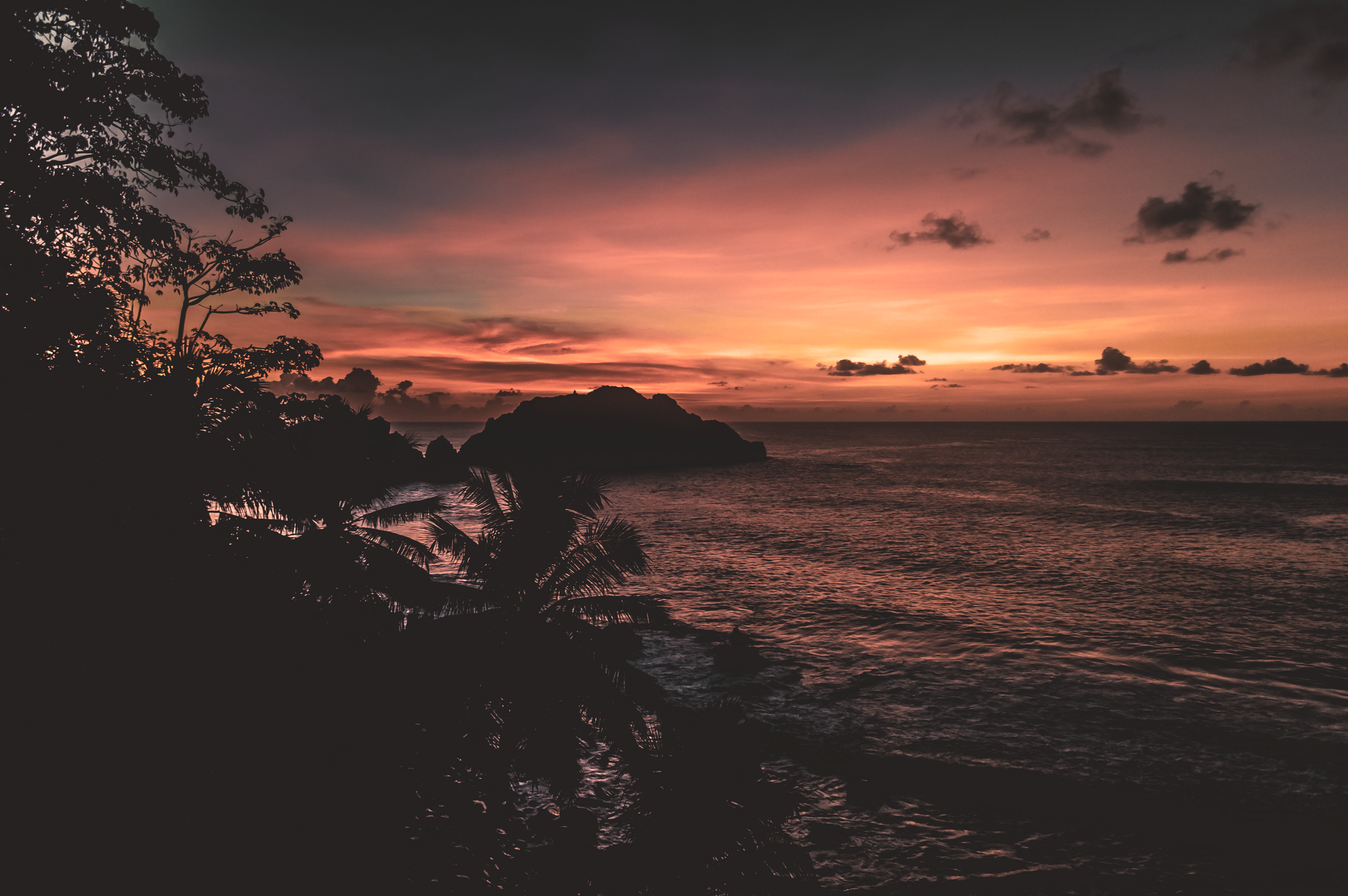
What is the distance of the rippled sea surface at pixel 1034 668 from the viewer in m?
14.3

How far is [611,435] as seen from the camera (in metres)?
134

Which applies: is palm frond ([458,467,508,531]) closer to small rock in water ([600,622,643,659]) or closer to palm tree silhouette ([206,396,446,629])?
palm tree silhouette ([206,396,446,629])

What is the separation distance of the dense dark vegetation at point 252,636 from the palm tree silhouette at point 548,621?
2.9 inches

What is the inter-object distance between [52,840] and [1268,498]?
Result: 102623 millimetres

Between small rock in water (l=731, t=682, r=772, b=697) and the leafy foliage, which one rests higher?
the leafy foliage

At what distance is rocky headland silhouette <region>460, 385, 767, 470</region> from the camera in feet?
430

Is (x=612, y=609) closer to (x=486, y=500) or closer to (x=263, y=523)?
(x=486, y=500)

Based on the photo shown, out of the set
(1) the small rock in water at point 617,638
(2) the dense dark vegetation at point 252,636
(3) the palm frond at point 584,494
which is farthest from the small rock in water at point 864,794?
(3) the palm frond at point 584,494

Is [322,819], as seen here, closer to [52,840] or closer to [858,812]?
[52,840]

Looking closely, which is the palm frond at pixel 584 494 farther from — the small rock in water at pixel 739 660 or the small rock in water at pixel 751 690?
the small rock in water at pixel 739 660

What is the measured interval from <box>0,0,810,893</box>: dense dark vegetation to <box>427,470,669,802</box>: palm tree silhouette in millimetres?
74

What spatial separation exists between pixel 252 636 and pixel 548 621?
606 cm

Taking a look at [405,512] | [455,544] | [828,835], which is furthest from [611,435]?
[828,835]

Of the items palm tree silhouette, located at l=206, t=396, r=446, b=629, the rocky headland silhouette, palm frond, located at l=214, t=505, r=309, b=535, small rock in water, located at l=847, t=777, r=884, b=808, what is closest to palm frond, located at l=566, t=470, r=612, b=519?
palm tree silhouette, located at l=206, t=396, r=446, b=629
